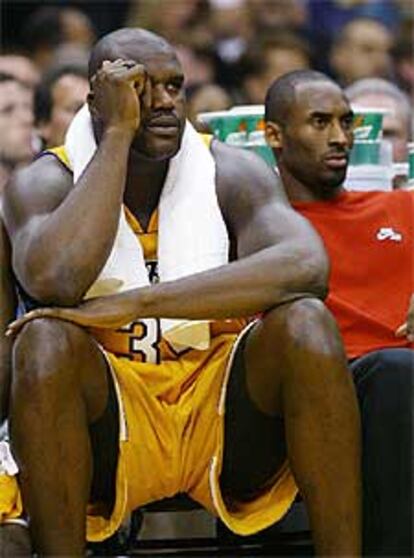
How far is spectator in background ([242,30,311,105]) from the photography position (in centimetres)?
793

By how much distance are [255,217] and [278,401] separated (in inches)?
18.6

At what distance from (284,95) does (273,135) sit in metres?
0.13

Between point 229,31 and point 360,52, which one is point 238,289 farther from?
point 229,31

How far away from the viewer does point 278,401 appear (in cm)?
354

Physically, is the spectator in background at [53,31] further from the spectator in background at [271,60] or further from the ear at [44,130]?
the ear at [44,130]

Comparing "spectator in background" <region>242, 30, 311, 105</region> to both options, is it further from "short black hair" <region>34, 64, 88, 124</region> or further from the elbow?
the elbow

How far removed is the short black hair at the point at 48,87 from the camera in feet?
18.5

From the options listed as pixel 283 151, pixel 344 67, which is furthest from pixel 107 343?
pixel 344 67

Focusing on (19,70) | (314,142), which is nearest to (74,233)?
(314,142)

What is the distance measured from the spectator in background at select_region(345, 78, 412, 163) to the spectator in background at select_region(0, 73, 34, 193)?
1.20m

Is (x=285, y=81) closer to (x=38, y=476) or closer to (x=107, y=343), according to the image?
(x=107, y=343)

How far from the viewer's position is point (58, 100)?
5.65 m

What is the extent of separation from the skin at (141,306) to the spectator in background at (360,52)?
14.5ft

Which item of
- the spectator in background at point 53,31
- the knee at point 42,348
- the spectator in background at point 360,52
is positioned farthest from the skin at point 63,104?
the spectator in background at point 360,52
